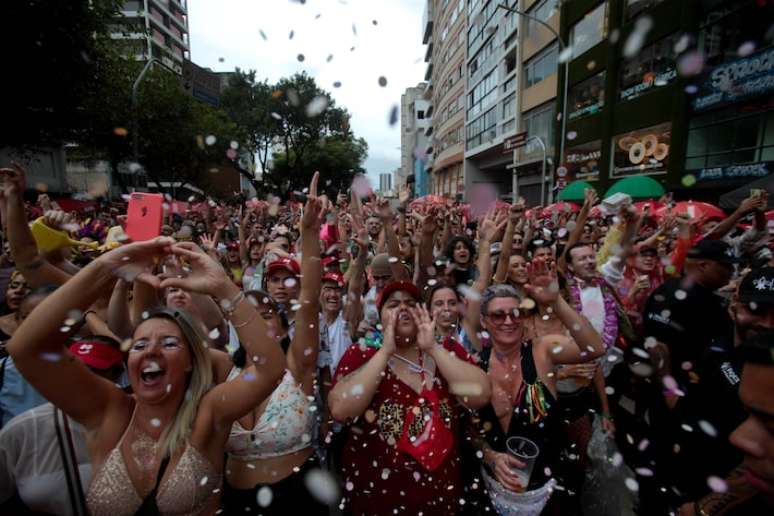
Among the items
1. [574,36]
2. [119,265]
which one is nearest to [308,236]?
[119,265]

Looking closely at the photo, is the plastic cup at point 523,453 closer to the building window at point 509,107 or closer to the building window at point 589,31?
the building window at point 589,31

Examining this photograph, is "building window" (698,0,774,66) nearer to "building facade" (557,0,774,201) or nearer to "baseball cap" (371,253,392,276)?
"building facade" (557,0,774,201)

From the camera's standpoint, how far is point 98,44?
1021cm

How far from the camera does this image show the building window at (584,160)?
59.7 ft

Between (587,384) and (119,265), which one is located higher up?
(119,265)

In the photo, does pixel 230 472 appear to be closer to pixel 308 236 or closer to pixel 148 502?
pixel 148 502

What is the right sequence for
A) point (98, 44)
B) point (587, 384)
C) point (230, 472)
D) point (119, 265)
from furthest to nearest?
point (98, 44)
point (587, 384)
point (230, 472)
point (119, 265)

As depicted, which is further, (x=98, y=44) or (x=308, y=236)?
(x=98, y=44)

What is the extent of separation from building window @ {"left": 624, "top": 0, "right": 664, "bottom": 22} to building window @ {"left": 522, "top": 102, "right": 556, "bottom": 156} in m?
6.12

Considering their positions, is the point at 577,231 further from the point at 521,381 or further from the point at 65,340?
the point at 65,340

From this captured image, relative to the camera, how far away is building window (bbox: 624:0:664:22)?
1502 cm

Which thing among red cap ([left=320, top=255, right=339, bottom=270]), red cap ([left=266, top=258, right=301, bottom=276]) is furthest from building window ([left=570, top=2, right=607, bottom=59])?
red cap ([left=266, top=258, right=301, bottom=276])

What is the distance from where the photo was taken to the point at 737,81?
11.3 m

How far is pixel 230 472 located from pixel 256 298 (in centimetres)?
94
